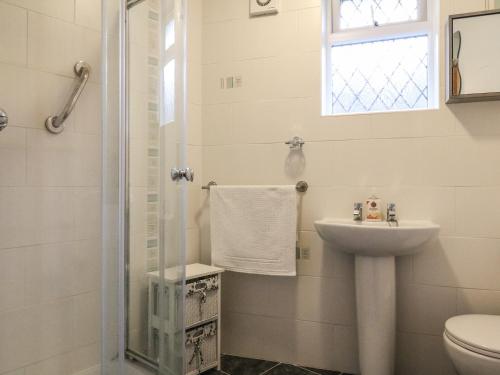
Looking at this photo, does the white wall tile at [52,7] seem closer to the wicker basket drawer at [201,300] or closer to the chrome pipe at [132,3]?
the chrome pipe at [132,3]

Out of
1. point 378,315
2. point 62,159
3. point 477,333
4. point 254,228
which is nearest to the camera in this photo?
point 477,333

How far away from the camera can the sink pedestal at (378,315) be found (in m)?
1.62

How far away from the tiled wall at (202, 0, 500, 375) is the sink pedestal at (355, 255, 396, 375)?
0.20 meters

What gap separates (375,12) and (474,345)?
5.39 ft

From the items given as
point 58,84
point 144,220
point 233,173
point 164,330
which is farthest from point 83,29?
point 164,330

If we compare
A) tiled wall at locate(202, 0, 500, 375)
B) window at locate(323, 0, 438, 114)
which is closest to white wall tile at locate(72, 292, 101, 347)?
tiled wall at locate(202, 0, 500, 375)

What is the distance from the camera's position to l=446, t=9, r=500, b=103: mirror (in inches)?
64.8

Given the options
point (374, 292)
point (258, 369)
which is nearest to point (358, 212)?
point (374, 292)

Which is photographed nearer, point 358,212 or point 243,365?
point 358,212

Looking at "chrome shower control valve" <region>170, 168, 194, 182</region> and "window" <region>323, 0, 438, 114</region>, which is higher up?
"window" <region>323, 0, 438, 114</region>

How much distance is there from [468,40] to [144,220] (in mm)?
1625

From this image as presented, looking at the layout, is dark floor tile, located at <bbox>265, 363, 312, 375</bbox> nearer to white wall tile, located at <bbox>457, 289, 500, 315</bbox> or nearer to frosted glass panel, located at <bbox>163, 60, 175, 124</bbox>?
white wall tile, located at <bbox>457, 289, 500, 315</bbox>

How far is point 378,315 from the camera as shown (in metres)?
1.62

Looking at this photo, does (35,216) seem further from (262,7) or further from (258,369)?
(262,7)
